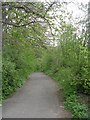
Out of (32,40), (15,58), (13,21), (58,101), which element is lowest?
(58,101)

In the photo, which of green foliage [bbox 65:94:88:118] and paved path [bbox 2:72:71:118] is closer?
green foliage [bbox 65:94:88:118]

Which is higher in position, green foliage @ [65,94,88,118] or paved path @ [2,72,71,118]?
green foliage @ [65,94,88,118]

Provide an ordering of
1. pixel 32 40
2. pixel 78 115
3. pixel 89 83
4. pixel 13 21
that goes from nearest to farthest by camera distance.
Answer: pixel 78 115
pixel 89 83
pixel 13 21
pixel 32 40

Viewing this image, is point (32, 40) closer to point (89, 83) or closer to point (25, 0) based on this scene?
point (25, 0)

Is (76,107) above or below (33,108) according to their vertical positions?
above

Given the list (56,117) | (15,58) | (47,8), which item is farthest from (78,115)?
(15,58)

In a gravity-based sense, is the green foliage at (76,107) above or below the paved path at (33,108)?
above

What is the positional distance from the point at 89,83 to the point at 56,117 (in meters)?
2.04

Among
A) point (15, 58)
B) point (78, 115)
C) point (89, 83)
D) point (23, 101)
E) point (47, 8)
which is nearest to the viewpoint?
point (78, 115)

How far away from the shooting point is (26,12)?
11398mm

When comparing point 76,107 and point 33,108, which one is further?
point 33,108

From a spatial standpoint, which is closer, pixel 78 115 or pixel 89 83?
pixel 78 115

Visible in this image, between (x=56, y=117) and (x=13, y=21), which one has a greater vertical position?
(x=13, y=21)

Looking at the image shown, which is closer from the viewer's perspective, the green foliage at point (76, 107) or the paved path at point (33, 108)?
the green foliage at point (76, 107)
